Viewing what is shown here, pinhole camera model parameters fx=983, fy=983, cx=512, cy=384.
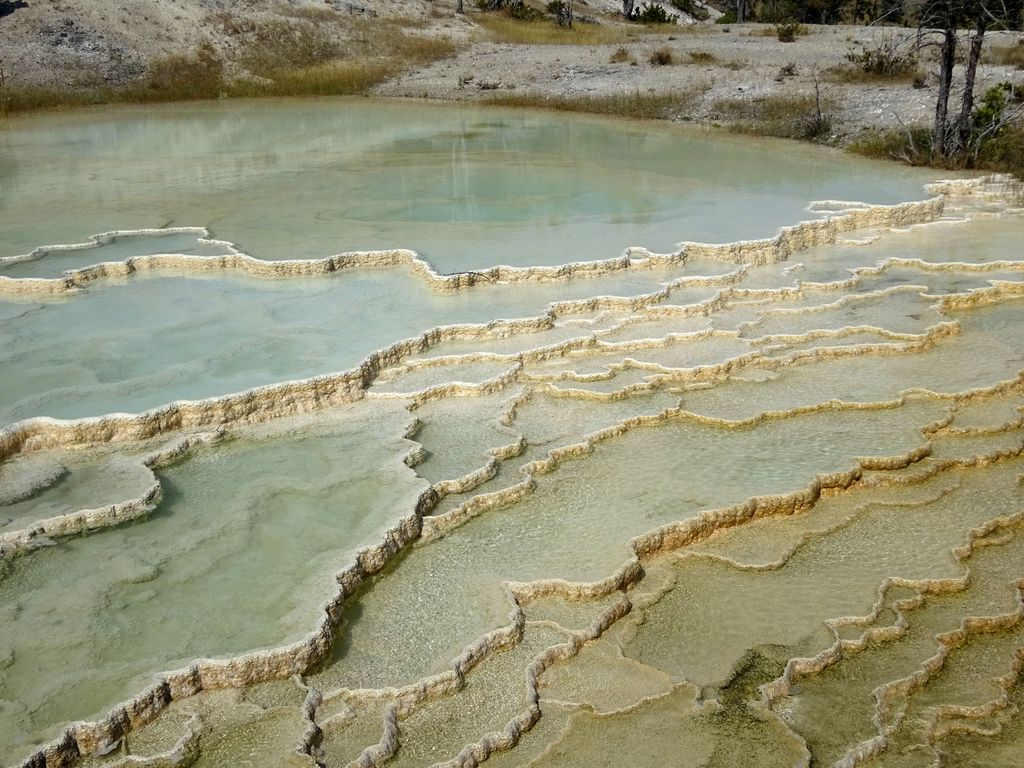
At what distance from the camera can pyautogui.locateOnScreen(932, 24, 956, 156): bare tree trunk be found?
1000 cm

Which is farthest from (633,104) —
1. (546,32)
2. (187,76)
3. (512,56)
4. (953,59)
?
(187,76)

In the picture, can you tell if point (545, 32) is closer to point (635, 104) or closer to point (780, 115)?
point (635, 104)

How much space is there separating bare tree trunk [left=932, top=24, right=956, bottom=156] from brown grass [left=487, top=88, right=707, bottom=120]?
14.0 feet

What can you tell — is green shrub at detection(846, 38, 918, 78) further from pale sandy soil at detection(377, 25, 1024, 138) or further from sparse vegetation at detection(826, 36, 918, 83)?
pale sandy soil at detection(377, 25, 1024, 138)

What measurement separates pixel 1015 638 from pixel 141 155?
11043 millimetres

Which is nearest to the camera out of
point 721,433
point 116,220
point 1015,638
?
point 1015,638

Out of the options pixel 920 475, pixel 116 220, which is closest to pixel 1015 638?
pixel 920 475

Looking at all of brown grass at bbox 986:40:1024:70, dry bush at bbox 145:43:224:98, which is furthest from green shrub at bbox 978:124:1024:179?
dry bush at bbox 145:43:224:98

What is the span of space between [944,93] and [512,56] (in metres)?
9.91

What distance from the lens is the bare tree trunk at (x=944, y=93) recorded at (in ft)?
32.8

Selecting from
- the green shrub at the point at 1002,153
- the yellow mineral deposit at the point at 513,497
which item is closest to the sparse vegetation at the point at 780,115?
the green shrub at the point at 1002,153

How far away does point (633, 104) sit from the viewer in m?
14.6

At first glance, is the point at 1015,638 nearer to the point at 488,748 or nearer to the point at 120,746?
the point at 488,748

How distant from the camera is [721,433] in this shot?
4945mm
